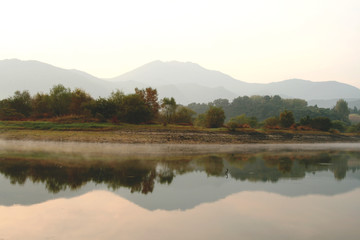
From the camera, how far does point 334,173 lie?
23484 millimetres

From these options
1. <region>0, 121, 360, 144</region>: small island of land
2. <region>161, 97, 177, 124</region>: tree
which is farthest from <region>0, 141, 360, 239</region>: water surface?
<region>161, 97, 177, 124</region>: tree

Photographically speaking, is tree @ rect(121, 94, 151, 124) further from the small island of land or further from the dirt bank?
the dirt bank

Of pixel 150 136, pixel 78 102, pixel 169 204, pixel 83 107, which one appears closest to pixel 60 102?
pixel 78 102

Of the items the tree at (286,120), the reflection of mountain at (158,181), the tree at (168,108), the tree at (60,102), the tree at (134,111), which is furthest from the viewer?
the tree at (286,120)

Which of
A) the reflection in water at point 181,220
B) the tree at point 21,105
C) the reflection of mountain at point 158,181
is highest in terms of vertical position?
the tree at point 21,105

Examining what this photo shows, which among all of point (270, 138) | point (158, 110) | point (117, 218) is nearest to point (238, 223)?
point (117, 218)

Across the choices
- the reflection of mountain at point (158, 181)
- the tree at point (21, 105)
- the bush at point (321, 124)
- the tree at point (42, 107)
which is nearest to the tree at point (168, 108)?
the tree at point (42, 107)

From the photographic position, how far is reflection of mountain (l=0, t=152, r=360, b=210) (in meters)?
13.7

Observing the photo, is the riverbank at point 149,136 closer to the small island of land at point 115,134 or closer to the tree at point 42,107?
the small island of land at point 115,134

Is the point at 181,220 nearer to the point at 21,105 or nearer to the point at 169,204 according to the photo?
the point at 169,204

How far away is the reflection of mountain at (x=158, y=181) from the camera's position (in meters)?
13.7

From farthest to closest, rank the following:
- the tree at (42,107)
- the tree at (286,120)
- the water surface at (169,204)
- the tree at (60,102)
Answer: the tree at (286,120) < the tree at (60,102) < the tree at (42,107) < the water surface at (169,204)

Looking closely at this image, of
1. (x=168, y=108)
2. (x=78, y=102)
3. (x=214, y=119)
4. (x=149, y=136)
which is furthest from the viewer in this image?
(x=168, y=108)

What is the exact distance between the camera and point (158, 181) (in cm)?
1742
